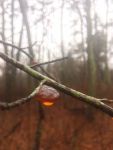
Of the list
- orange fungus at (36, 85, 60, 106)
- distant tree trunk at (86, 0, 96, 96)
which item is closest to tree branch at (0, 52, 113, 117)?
orange fungus at (36, 85, 60, 106)

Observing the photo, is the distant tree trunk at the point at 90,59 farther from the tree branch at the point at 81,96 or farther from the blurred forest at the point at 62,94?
the tree branch at the point at 81,96

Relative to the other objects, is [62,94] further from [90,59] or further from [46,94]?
[46,94]

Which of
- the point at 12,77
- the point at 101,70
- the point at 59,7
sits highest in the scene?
the point at 59,7

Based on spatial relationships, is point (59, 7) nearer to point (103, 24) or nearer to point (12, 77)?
point (103, 24)

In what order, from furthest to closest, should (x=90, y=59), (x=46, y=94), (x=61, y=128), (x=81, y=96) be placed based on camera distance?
(x=90, y=59) → (x=61, y=128) → (x=46, y=94) → (x=81, y=96)

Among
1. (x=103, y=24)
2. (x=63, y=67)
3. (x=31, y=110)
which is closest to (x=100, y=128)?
(x=31, y=110)

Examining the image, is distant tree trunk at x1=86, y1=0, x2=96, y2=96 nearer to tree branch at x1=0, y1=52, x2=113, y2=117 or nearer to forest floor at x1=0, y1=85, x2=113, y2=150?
forest floor at x1=0, y1=85, x2=113, y2=150

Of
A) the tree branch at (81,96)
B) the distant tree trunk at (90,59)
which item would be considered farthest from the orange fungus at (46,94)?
the distant tree trunk at (90,59)

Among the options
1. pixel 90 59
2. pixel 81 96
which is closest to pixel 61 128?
pixel 90 59

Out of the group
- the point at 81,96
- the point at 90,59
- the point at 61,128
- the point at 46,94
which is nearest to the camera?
the point at 81,96

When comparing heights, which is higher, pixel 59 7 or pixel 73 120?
pixel 59 7

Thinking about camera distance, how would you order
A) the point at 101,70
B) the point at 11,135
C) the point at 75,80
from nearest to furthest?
the point at 11,135 → the point at 75,80 → the point at 101,70
